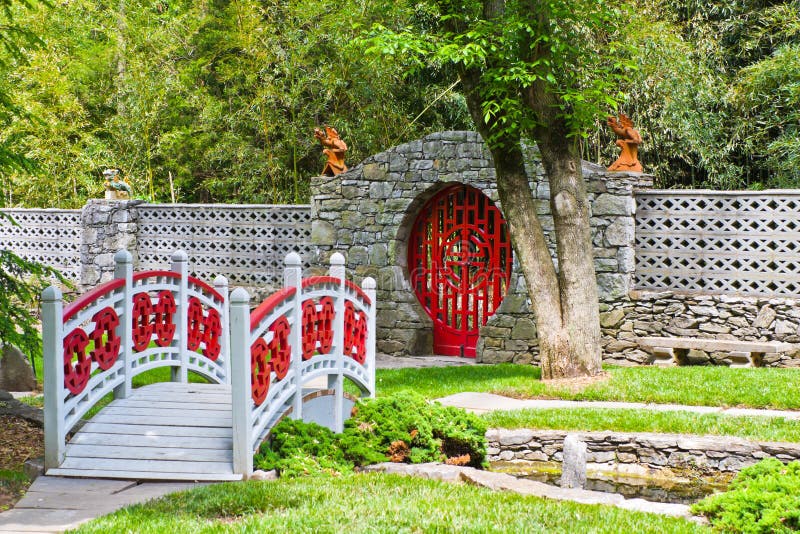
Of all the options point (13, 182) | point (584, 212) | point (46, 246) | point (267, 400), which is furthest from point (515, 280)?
point (13, 182)

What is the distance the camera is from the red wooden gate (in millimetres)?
12641

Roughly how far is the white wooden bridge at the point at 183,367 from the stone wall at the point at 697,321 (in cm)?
484

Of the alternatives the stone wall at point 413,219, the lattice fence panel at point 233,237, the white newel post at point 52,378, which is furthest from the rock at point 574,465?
the lattice fence panel at point 233,237

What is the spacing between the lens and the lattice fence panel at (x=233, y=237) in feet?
46.9

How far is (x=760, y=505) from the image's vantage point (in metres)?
4.93

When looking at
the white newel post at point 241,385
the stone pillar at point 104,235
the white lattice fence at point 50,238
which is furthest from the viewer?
the white lattice fence at point 50,238

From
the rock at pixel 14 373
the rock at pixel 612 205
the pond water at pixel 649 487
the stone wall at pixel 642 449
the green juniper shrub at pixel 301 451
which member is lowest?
the pond water at pixel 649 487

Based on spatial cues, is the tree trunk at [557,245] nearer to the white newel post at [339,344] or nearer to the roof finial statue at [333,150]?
the white newel post at [339,344]

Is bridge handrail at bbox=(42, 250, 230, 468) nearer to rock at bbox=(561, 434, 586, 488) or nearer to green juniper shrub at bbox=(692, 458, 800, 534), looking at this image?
rock at bbox=(561, 434, 586, 488)

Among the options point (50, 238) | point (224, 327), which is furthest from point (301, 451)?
point (50, 238)

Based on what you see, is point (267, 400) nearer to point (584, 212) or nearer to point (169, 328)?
point (169, 328)

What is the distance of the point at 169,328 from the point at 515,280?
5.43 metres

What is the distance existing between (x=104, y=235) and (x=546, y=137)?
8827 millimetres

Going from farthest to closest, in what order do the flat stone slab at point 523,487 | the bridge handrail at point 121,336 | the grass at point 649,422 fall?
the grass at point 649,422 < the bridge handrail at point 121,336 < the flat stone slab at point 523,487
